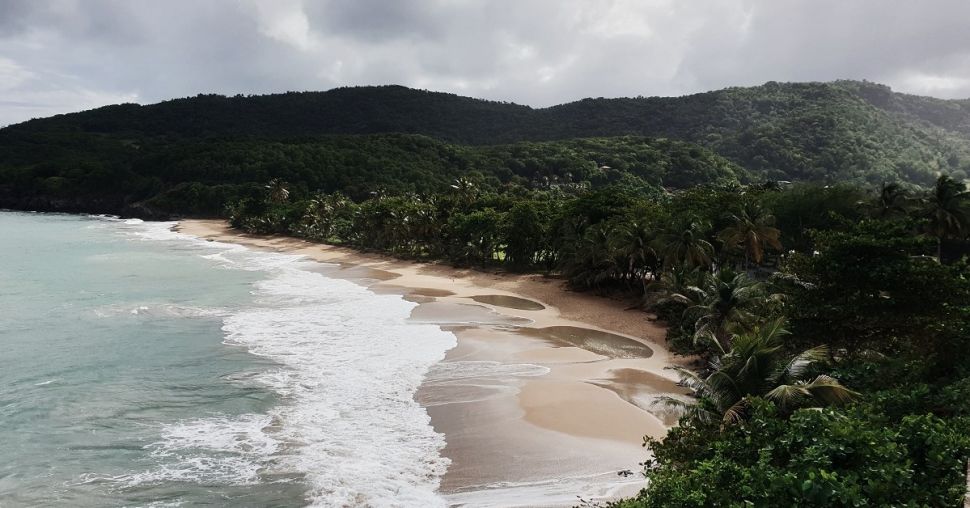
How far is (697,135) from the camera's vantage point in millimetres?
169000

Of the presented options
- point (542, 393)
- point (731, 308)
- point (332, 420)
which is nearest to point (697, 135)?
point (731, 308)

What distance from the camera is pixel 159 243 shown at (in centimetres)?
7756

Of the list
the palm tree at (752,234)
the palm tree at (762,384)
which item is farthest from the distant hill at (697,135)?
the palm tree at (762,384)

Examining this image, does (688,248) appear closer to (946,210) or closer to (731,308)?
(731,308)

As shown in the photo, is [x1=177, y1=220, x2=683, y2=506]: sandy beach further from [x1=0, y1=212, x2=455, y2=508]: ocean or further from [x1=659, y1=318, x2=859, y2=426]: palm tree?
[x1=659, y1=318, x2=859, y2=426]: palm tree

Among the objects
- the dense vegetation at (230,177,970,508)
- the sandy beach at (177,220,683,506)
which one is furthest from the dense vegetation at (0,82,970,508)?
the sandy beach at (177,220,683,506)

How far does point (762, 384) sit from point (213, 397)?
1781cm

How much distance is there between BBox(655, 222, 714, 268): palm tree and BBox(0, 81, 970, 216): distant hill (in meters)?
99.5

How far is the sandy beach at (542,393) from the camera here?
14.8m

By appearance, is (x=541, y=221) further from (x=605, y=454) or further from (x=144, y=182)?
(x=144, y=182)

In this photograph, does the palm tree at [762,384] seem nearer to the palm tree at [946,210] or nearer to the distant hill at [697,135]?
the palm tree at [946,210]

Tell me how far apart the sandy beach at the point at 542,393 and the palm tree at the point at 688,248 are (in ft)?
13.1

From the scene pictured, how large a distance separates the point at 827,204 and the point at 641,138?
370ft

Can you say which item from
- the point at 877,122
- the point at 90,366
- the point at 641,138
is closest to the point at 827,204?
the point at 90,366
